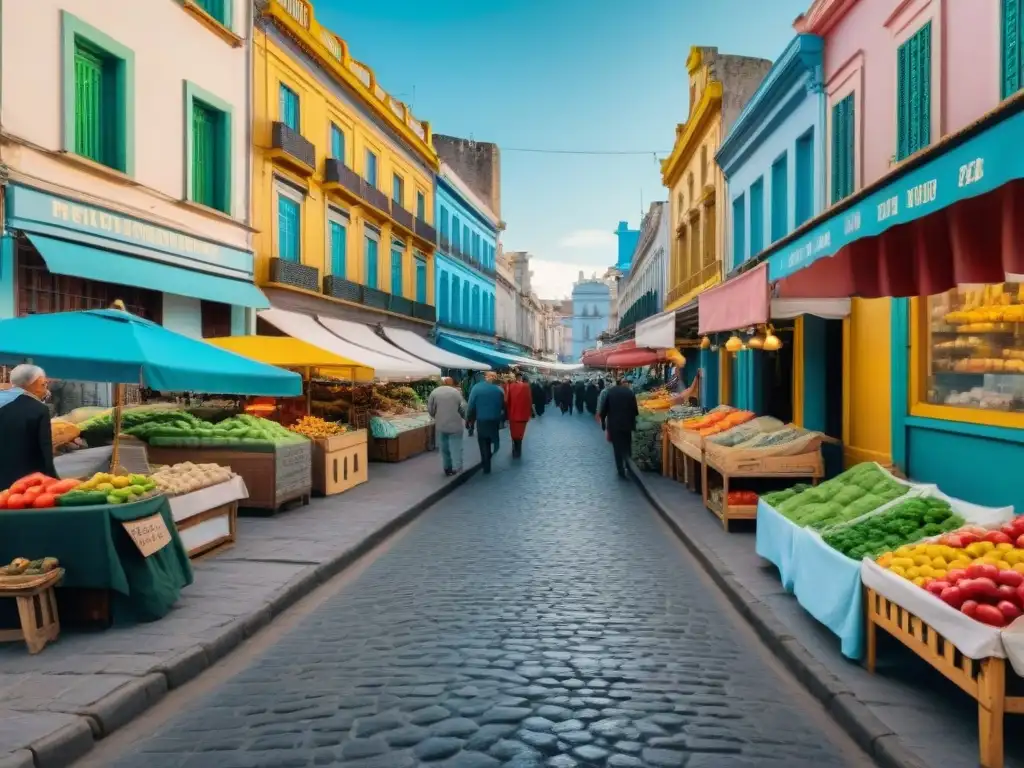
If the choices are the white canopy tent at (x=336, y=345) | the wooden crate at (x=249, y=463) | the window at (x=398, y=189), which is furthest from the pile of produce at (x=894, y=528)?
the window at (x=398, y=189)

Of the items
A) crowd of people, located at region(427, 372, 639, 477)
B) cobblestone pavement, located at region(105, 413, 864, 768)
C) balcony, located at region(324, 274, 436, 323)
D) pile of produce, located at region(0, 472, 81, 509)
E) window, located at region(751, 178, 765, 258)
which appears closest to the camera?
cobblestone pavement, located at region(105, 413, 864, 768)

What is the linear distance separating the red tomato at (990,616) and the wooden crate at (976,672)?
184mm

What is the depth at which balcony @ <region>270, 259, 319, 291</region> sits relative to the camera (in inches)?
766

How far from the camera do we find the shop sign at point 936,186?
3545 millimetres

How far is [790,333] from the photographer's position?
13883mm

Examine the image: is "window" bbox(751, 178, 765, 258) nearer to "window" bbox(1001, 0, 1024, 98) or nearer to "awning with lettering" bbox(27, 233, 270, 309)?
"window" bbox(1001, 0, 1024, 98)

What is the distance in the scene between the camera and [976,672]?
380 centimetres

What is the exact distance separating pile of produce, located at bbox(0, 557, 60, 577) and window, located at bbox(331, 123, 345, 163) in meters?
19.6

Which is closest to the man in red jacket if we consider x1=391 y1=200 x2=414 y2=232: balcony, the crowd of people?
the crowd of people

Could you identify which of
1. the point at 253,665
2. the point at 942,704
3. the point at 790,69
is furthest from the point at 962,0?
the point at 253,665

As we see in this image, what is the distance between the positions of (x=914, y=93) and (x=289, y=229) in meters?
15.4

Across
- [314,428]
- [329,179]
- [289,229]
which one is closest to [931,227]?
[314,428]

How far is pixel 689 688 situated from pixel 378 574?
3717mm

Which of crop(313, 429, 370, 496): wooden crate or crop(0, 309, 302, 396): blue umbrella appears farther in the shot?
crop(313, 429, 370, 496): wooden crate
